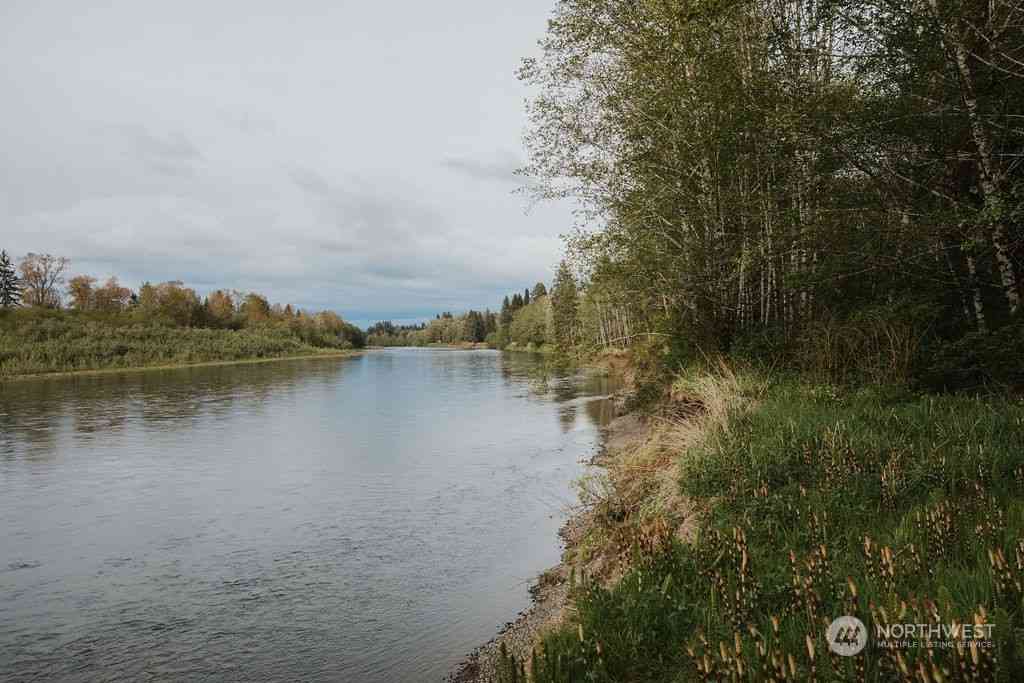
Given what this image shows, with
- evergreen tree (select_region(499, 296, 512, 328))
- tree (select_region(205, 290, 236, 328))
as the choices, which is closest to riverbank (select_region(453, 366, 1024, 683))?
tree (select_region(205, 290, 236, 328))

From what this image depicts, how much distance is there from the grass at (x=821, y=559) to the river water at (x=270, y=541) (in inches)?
92.5

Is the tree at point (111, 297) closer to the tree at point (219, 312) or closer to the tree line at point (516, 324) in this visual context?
the tree at point (219, 312)

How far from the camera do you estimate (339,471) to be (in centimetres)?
1383

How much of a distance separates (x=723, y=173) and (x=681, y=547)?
1000 cm

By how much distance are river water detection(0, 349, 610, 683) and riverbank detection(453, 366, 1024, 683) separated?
121 centimetres

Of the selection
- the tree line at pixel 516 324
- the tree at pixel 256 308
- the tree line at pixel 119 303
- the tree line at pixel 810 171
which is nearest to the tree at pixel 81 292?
the tree line at pixel 119 303

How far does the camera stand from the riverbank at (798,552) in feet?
11.1

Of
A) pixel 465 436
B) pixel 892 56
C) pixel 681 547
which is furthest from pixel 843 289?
pixel 465 436

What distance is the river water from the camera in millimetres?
6125

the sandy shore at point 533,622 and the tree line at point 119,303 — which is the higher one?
the tree line at point 119,303

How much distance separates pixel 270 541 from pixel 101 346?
49458 mm

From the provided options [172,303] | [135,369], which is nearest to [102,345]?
[135,369]

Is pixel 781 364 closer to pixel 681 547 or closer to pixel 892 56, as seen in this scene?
pixel 892 56

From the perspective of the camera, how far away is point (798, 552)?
187 inches
